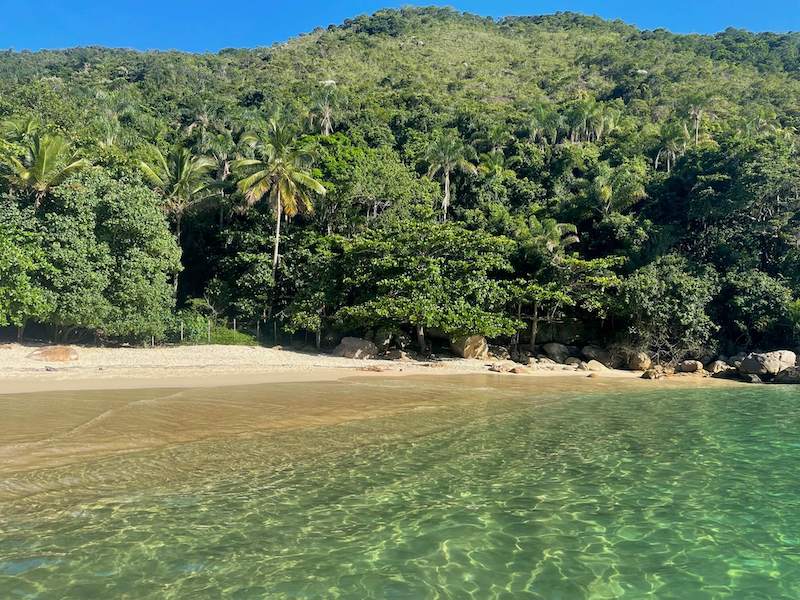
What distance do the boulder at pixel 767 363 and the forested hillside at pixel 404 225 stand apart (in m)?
2.94

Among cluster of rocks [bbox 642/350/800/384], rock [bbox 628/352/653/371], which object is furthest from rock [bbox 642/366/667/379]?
rock [bbox 628/352/653/371]

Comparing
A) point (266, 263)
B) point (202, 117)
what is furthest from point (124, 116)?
point (266, 263)

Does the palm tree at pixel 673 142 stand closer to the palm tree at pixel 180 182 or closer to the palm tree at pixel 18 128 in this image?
the palm tree at pixel 180 182

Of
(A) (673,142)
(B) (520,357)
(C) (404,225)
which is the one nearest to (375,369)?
(C) (404,225)

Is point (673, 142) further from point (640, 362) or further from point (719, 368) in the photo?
point (640, 362)

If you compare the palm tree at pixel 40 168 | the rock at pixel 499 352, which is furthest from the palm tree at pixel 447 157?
the palm tree at pixel 40 168

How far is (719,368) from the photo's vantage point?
27.3 metres

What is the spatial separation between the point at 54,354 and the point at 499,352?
21.0m

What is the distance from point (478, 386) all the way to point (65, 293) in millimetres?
16939

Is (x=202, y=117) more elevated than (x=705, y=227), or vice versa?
(x=202, y=117)

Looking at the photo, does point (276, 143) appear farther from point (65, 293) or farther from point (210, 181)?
point (65, 293)

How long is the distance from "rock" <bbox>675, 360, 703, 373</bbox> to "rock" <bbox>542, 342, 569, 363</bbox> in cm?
569

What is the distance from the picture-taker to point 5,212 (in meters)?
22.0

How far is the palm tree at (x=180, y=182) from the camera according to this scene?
32281 mm
